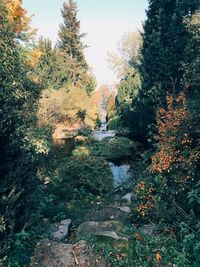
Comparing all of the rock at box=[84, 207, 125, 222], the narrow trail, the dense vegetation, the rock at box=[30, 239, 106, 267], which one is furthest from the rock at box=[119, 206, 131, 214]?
the rock at box=[30, 239, 106, 267]

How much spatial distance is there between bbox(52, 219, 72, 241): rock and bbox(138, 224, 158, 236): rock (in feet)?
8.04

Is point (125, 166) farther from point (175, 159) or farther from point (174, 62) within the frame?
point (175, 159)

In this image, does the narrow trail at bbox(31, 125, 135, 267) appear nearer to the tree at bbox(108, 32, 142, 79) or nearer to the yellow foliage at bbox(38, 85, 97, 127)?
the yellow foliage at bbox(38, 85, 97, 127)

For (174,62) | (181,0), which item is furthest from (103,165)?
(181,0)

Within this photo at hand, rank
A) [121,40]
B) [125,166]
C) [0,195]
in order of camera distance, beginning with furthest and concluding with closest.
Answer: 1. [121,40]
2. [125,166]
3. [0,195]

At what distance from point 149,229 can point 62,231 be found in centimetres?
281

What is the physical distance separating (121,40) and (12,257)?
165 ft

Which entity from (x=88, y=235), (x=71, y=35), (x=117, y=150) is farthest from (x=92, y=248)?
(x=71, y=35)

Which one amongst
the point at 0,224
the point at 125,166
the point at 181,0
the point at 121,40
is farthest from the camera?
the point at 121,40

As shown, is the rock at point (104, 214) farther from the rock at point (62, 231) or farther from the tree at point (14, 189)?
the tree at point (14, 189)

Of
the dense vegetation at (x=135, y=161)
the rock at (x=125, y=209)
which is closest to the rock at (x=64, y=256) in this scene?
the dense vegetation at (x=135, y=161)

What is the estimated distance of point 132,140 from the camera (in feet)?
68.8

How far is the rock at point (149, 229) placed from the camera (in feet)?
27.4

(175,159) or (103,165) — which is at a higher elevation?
(175,159)
